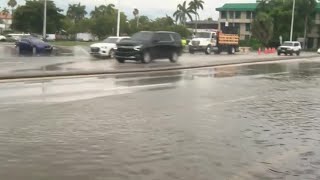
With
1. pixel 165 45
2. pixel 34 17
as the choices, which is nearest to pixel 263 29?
pixel 34 17

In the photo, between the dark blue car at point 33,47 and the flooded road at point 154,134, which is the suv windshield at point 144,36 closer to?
the dark blue car at point 33,47

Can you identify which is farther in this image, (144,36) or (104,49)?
(104,49)

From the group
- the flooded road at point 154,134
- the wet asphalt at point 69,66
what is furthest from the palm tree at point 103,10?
the flooded road at point 154,134

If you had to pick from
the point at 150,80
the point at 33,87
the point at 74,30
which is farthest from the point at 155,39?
the point at 74,30

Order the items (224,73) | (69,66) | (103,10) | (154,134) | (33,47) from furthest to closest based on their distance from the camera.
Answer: (103,10), (33,47), (69,66), (224,73), (154,134)

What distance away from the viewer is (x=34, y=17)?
93000 millimetres

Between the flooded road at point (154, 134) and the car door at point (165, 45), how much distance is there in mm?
16298

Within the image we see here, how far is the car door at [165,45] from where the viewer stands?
32062 mm

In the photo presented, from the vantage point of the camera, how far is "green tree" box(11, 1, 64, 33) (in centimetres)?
9269

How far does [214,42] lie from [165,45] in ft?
74.0

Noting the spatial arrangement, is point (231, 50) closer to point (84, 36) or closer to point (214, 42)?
point (214, 42)

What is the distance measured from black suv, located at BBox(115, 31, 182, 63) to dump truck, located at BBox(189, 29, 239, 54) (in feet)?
65.7

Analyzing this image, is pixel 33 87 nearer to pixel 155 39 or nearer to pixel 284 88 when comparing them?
pixel 284 88

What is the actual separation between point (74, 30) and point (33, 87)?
11010 cm
